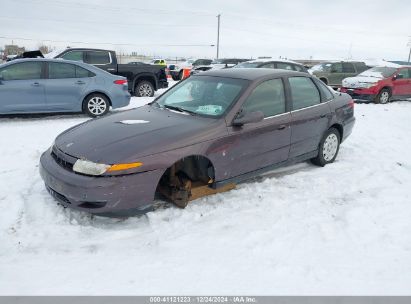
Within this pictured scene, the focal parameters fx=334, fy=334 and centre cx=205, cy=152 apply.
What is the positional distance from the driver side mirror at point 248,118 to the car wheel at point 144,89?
8885 mm

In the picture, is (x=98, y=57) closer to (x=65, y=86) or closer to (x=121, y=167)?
(x=65, y=86)

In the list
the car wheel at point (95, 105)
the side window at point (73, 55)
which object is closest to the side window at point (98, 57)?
the side window at point (73, 55)

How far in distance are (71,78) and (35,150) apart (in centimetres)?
288

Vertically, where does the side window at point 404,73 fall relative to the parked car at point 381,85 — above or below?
above

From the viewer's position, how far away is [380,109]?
441 inches

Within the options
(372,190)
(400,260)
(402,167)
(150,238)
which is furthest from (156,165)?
(402,167)

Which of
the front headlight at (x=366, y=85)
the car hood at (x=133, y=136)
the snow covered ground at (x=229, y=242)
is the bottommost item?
the snow covered ground at (x=229, y=242)

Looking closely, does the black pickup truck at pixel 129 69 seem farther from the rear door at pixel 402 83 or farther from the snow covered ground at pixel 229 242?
the rear door at pixel 402 83

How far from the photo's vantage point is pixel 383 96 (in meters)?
12.6

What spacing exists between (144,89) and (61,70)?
4540 mm

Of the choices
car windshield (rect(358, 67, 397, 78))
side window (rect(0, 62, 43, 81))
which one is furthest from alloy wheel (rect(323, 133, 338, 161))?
car windshield (rect(358, 67, 397, 78))

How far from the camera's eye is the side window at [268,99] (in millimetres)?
4047

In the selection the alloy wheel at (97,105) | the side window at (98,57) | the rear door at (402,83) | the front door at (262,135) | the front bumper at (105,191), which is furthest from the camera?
the rear door at (402,83)

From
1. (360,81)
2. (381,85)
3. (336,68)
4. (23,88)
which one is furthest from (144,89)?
(336,68)
